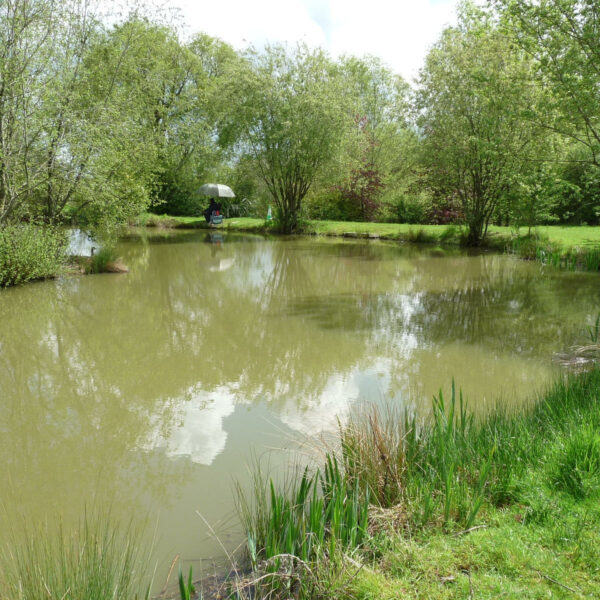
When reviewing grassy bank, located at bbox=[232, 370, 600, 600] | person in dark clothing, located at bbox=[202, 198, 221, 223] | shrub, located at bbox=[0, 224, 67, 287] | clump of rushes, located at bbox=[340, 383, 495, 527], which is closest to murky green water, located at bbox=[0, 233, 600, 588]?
shrub, located at bbox=[0, 224, 67, 287]

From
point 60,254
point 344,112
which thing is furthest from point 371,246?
point 60,254

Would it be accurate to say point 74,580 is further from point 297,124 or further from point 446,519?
point 297,124

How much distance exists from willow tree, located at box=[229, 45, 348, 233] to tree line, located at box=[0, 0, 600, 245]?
68 millimetres

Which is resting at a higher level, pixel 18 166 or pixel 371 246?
pixel 18 166

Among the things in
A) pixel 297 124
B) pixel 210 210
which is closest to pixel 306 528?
pixel 297 124

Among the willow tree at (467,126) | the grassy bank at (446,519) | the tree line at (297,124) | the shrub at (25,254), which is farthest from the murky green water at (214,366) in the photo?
the willow tree at (467,126)

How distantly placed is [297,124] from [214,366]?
19459 mm

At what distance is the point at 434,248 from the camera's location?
21.3 metres

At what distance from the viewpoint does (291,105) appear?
24.1 meters

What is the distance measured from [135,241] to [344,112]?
467 inches

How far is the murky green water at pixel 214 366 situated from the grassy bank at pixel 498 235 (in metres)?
1.63

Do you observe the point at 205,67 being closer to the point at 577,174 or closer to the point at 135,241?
the point at 135,241

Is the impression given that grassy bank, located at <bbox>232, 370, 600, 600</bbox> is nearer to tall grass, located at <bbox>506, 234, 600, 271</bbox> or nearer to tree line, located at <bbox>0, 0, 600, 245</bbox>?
tree line, located at <bbox>0, 0, 600, 245</bbox>

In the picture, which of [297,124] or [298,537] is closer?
[298,537]
